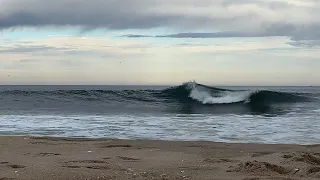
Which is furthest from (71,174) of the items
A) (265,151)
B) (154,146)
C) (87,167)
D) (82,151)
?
(265,151)

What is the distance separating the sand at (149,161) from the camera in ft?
15.9

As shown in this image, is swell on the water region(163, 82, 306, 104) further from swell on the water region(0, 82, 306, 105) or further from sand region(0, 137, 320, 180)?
sand region(0, 137, 320, 180)

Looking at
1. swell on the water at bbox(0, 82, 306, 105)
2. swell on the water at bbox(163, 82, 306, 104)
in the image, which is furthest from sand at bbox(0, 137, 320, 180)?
swell on the water at bbox(163, 82, 306, 104)

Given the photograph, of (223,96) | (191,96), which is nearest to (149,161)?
(223,96)

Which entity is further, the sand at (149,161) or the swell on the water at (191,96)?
the swell on the water at (191,96)

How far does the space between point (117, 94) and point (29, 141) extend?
904 inches

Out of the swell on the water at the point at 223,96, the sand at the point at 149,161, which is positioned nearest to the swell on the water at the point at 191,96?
the swell on the water at the point at 223,96

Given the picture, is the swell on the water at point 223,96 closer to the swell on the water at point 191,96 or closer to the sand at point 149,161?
the swell on the water at point 191,96

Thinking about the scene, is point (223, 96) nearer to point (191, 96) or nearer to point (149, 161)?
point (191, 96)

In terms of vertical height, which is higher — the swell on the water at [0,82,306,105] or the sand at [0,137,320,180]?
the sand at [0,137,320,180]

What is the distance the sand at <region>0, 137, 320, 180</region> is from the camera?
4855 mm

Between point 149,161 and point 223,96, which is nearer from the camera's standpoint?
point 149,161

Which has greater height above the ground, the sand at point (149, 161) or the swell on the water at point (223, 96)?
the sand at point (149, 161)

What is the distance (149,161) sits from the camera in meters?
6.10
